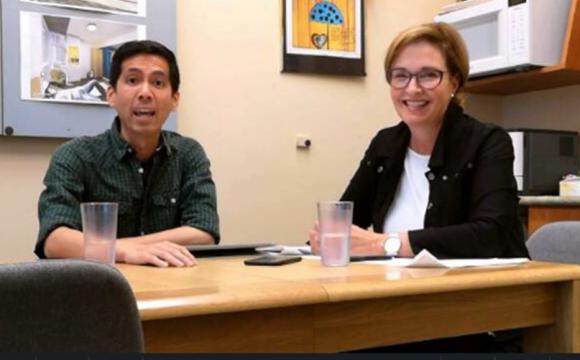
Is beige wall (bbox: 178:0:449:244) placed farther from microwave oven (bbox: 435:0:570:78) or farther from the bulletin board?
microwave oven (bbox: 435:0:570:78)

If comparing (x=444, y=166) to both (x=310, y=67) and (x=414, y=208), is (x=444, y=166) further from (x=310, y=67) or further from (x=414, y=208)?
(x=310, y=67)

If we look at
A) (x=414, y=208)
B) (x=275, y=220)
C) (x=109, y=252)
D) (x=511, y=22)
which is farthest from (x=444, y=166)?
(x=511, y=22)

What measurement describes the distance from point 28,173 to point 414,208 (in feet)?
5.39

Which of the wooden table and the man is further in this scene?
the man

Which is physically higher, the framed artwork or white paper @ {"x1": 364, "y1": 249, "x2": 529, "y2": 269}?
the framed artwork

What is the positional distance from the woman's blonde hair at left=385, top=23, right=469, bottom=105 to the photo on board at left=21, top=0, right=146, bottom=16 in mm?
1409

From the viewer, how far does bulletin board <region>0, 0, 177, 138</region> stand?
2.71 metres

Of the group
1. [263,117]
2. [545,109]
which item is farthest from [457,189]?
[545,109]

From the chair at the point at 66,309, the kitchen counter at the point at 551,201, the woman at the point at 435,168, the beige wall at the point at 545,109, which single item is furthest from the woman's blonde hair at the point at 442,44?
the beige wall at the point at 545,109

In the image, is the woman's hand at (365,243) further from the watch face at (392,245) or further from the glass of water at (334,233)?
the glass of water at (334,233)

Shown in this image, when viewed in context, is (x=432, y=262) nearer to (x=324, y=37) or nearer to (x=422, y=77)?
(x=422, y=77)

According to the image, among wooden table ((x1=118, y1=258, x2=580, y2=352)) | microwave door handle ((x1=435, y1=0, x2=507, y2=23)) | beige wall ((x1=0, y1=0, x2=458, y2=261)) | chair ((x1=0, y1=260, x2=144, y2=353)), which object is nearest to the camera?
chair ((x1=0, y1=260, x2=144, y2=353))

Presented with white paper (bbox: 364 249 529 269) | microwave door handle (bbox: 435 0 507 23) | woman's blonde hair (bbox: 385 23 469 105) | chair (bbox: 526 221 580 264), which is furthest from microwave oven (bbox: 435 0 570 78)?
white paper (bbox: 364 249 529 269)

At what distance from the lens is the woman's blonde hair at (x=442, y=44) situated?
1887mm
